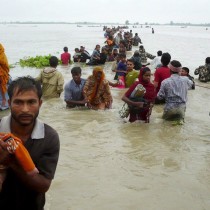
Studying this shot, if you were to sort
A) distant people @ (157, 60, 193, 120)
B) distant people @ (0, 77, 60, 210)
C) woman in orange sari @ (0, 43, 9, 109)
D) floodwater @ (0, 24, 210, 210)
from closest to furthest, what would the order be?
distant people @ (0, 77, 60, 210), floodwater @ (0, 24, 210, 210), distant people @ (157, 60, 193, 120), woman in orange sari @ (0, 43, 9, 109)

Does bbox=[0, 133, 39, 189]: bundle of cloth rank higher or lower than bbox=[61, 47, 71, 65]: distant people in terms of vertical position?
higher

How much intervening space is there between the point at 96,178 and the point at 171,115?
9.31 ft

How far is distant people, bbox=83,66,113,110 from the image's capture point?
23.0 feet

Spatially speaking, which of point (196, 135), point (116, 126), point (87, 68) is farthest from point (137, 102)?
point (87, 68)

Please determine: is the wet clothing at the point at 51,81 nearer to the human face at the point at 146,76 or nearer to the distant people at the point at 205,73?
the human face at the point at 146,76

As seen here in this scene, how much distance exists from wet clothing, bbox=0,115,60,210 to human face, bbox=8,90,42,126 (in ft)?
0.20

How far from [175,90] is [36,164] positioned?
14.9 ft

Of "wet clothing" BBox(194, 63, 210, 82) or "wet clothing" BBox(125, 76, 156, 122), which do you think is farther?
"wet clothing" BBox(194, 63, 210, 82)

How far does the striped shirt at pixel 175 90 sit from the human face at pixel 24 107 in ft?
14.4

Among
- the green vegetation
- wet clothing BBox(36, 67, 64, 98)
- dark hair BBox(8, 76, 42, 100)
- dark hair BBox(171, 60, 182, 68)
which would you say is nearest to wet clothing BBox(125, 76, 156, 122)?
dark hair BBox(171, 60, 182, 68)

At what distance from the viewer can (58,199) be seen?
3479mm

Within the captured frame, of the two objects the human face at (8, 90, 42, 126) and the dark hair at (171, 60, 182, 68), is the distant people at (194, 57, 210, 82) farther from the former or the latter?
the human face at (8, 90, 42, 126)

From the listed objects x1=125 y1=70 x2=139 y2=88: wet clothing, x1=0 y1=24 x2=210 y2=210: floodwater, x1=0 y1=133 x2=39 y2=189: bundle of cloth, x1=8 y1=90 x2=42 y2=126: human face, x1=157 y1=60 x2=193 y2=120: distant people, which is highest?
x1=8 y1=90 x2=42 y2=126: human face

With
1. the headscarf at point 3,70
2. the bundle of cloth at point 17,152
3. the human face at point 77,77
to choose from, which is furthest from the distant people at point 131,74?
the bundle of cloth at point 17,152
